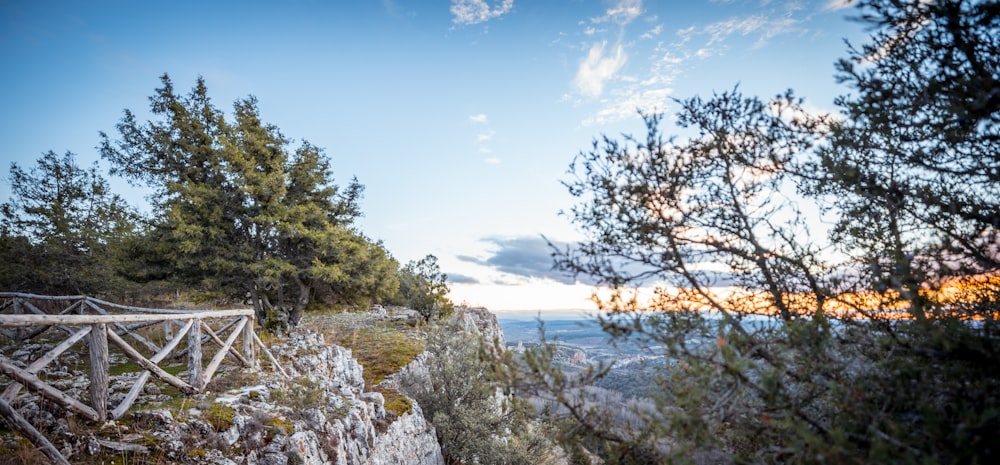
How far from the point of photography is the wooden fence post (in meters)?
5.23

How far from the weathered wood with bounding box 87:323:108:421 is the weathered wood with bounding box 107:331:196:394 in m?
0.12

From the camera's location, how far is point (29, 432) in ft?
13.8

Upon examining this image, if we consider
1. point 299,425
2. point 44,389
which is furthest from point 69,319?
point 299,425

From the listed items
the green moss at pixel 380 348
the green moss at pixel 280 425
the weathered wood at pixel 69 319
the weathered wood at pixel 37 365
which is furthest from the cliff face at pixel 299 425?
the green moss at pixel 380 348

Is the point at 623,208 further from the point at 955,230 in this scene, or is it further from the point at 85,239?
the point at 85,239

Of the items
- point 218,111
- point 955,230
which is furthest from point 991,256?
point 218,111

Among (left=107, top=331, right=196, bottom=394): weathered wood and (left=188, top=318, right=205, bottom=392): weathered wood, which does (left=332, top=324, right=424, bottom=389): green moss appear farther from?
(left=107, top=331, right=196, bottom=394): weathered wood

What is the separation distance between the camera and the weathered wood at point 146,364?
18.4 ft

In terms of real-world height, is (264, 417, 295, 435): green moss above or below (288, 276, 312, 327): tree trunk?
below

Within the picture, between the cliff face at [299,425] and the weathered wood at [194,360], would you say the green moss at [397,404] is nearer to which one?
the cliff face at [299,425]

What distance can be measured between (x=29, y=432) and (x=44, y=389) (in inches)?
24.3

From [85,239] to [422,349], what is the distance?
20748mm

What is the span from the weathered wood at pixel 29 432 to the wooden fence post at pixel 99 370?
1.01 m

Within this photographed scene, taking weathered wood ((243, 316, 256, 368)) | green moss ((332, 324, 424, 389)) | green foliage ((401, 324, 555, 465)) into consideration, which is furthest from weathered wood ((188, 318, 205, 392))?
green foliage ((401, 324, 555, 465))
